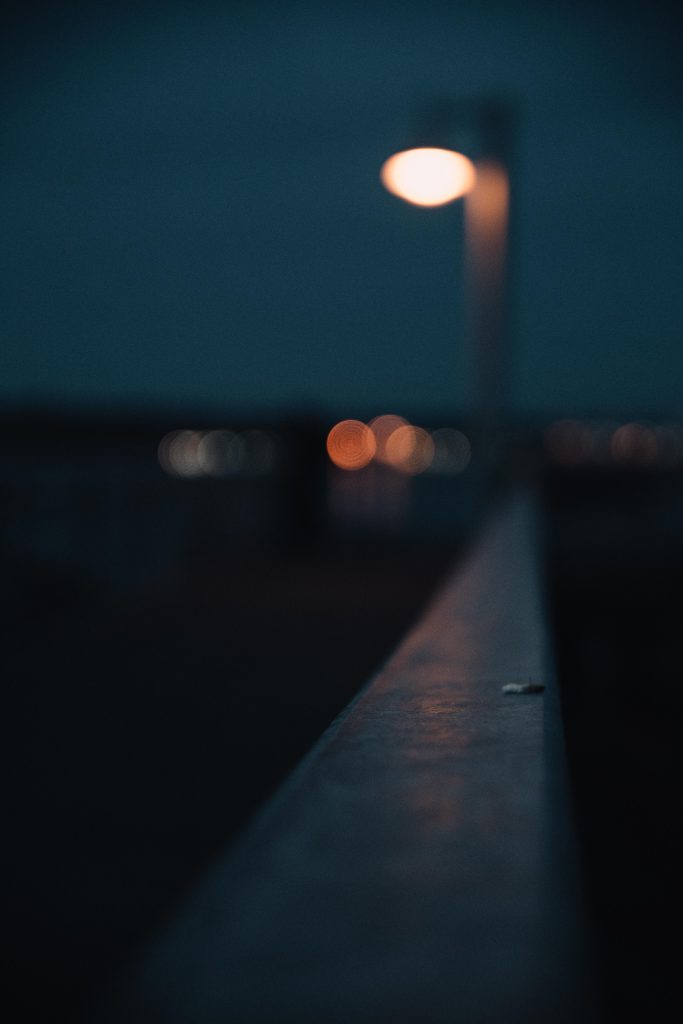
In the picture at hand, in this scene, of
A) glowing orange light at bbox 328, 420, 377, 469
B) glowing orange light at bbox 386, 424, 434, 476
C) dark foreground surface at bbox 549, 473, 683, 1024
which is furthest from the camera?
glowing orange light at bbox 386, 424, 434, 476

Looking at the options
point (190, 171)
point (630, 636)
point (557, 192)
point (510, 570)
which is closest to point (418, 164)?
point (630, 636)

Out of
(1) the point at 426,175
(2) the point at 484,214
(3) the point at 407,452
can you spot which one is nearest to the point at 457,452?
(3) the point at 407,452

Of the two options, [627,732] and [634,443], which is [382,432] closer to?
[634,443]

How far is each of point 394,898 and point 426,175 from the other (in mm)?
6862

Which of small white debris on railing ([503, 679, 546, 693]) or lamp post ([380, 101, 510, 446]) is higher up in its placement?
lamp post ([380, 101, 510, 446])

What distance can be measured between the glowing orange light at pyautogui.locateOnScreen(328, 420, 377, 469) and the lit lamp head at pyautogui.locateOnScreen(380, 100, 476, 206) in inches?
206

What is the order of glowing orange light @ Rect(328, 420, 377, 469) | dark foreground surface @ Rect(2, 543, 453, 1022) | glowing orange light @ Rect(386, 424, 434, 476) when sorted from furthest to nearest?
glowing orange light @ Rect(386, 424, 434, 476) → glowing orange light @ Rect(328, 420, 377, 469) → dark foreground surface @ Rect(2, 543, 453, 1022)

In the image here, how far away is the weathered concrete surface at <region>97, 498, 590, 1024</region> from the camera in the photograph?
0.49 meters

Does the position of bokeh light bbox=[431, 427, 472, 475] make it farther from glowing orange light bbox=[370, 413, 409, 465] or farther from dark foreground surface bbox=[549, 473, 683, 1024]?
dark foreground surface bbox=[549, 473, 683, 1024]

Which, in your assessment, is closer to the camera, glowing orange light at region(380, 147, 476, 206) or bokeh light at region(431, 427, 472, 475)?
glowing orange light at region(380, 147, 476, 206)

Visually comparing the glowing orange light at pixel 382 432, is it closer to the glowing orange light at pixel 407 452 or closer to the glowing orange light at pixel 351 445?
the glowing orange light at pixel 407 452

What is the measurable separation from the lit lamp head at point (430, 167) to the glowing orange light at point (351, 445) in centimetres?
523

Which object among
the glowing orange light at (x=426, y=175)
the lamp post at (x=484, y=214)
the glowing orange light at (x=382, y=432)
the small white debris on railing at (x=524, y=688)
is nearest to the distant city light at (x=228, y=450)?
the glowing orange light at (x=382, y=432)

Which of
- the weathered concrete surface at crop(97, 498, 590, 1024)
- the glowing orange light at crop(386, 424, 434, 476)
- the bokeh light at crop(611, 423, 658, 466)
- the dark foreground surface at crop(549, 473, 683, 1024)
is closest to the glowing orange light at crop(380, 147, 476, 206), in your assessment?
the dark foreground surface at crop(549, 473, 683, 1024)
